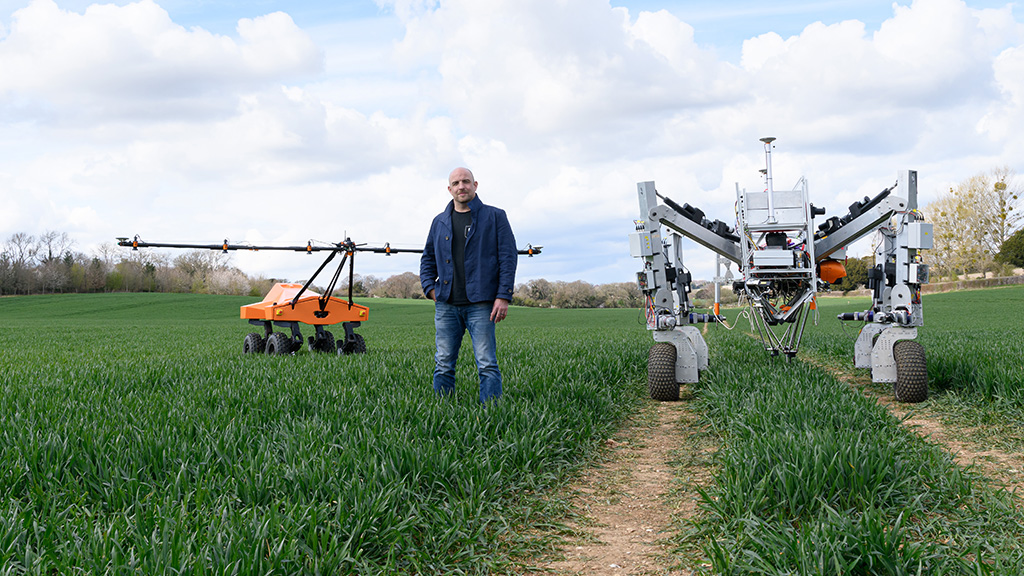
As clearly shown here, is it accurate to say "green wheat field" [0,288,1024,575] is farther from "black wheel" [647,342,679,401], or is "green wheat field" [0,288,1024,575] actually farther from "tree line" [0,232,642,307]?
"tree line" [0,232,642,307]

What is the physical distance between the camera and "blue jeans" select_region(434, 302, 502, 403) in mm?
6117

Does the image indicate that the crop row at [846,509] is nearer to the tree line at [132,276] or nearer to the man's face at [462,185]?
the man's face at [462,185]

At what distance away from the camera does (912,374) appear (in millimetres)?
7246

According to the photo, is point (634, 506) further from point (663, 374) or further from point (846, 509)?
point (663, 374)

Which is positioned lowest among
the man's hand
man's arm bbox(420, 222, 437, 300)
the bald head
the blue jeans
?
the blue jeans

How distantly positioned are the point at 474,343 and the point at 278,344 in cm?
773

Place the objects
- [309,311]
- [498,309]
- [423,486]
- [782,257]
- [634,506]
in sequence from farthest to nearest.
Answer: [309,311]
[782,257]
[498,309]
[634,506]
[423,486]

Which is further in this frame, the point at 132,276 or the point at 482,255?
the point at 132,276

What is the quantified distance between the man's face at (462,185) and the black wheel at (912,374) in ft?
16.8

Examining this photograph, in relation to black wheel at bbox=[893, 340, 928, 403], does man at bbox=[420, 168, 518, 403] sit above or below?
above

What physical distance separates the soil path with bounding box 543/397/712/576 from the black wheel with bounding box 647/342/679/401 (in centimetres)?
164

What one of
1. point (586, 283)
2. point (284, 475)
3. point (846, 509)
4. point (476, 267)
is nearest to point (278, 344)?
point (476, 267)

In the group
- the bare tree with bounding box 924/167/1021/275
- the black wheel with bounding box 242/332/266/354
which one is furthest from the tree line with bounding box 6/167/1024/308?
the black wheel with bounding box 242/332/266/354

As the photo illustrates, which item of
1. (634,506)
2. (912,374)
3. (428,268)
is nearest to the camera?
(634,506)
